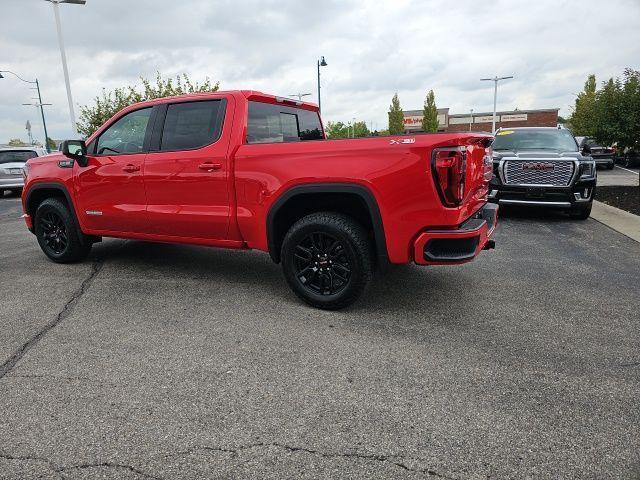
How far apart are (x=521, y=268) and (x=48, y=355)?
4722 millimetres

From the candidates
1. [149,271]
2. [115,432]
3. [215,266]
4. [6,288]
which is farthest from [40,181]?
[115,432]

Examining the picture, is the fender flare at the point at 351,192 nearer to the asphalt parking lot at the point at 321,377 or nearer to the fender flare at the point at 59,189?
the asphalt parking lot at the point at 321,377

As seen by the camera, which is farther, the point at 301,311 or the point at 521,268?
the point at 521,268

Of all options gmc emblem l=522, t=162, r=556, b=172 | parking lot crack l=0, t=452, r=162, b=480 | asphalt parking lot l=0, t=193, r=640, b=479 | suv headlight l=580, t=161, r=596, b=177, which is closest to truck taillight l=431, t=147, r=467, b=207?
asphalt parking lot l=0, t=193, r=640, b=479

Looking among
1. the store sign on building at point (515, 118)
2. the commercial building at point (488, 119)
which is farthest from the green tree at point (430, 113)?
the store sign on building at point (515, 118)

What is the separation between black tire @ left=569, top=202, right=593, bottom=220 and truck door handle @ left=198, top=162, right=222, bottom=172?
6692 mm

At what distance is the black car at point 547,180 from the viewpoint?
8.07 metres

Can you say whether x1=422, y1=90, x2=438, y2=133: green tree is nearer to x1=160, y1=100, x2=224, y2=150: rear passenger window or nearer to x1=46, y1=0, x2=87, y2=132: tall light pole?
x1=46, y1=0, x2=87, y2=132: tall light pole

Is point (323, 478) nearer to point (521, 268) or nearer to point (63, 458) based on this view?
point (63, 458)

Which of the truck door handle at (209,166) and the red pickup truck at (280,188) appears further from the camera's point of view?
the truck door handle at (209,166)

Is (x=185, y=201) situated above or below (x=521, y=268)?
above

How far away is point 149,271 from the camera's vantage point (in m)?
5.43

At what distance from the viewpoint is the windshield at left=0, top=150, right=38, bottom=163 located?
48.2ft

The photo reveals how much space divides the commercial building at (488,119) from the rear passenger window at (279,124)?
60949 mm
